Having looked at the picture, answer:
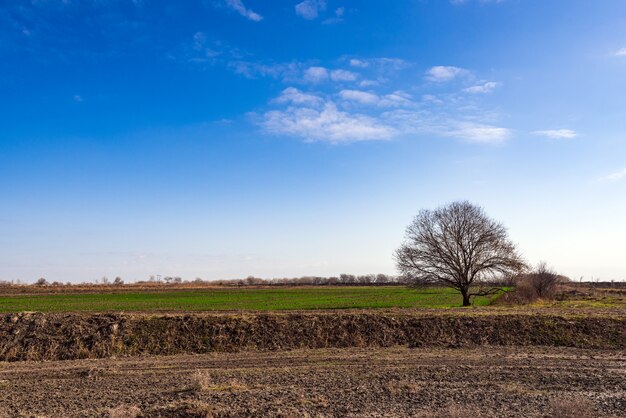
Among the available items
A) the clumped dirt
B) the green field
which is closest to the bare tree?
the green field

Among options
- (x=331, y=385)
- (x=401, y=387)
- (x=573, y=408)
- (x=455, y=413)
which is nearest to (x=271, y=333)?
(x=331, y=385)

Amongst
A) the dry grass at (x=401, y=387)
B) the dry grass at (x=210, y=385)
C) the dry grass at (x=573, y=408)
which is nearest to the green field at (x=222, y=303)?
the dry grass at (x=210, y=385)

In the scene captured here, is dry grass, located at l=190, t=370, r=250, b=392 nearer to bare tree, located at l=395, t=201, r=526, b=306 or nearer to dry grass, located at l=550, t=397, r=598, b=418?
dry grass, located at l=550, t=397, r=598, b=418

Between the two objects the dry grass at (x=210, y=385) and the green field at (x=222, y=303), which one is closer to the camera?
the dry grass at (x=210, y=385)

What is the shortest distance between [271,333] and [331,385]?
1140 cm

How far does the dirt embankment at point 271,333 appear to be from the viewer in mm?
25938

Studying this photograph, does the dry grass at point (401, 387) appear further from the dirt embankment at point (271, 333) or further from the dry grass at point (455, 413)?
the dirt embankment at point (271, 333)

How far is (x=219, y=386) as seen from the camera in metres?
16.5

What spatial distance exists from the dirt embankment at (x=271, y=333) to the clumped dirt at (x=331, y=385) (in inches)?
103

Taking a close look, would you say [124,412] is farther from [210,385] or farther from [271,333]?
[271,333]

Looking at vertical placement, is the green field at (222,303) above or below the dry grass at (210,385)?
above

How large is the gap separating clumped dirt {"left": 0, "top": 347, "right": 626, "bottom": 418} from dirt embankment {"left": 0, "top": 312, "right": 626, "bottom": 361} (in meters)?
2.62

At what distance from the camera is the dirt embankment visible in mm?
25938

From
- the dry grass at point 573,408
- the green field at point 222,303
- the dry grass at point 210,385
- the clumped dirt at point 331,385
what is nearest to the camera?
the dry grass at point 573,408
